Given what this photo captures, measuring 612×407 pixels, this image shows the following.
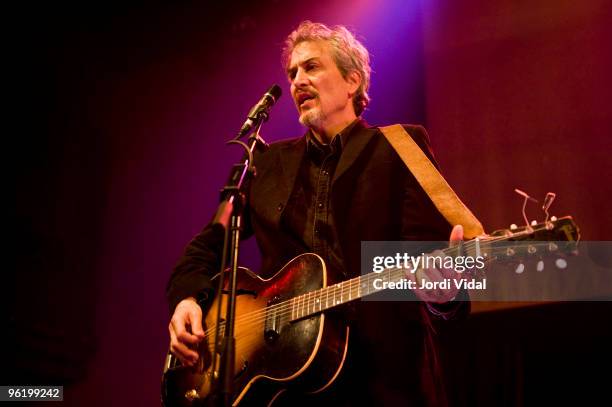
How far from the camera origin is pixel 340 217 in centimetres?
233

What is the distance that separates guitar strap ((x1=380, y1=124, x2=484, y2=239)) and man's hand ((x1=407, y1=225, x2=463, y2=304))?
27 centimetres

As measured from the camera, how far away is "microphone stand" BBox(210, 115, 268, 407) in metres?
1.50

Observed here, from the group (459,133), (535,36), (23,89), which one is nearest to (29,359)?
(23,89)

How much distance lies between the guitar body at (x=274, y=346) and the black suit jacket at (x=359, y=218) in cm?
17

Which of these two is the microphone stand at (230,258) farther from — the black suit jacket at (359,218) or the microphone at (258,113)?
the black suit jacket at (359,218)

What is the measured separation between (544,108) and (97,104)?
11.2 ft

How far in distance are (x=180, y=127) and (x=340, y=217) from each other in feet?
7.95

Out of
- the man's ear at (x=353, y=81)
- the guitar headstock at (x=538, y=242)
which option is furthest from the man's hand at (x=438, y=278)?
the man's ear at (x=353, y=81)

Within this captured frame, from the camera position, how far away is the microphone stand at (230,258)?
1.50 m

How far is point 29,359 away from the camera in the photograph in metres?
Answer: 3.68

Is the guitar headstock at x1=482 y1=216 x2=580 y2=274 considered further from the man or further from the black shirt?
the black shirt

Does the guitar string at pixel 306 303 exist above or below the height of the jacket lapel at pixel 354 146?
below

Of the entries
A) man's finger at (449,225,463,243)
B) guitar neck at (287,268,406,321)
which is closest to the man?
man's finger at (449,225,463,243)

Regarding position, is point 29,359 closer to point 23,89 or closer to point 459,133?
point 23,89
